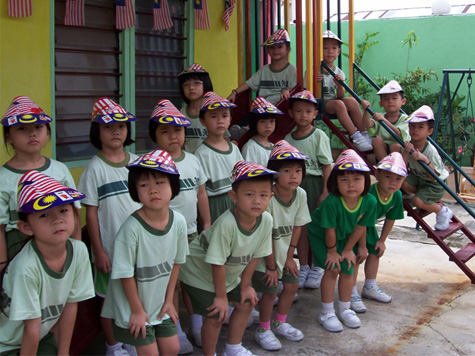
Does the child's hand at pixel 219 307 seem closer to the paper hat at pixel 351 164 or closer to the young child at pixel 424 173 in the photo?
the paper hat at pixel 351 164

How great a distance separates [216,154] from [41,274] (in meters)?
1.81

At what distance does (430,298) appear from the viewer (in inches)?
198

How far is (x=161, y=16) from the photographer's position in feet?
17.3

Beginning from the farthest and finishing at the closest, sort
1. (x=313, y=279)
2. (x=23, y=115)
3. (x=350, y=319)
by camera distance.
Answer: (x=313, y=279), (x=350, y=319), (x=23, y=115)

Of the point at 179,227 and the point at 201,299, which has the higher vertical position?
the point at 179,227

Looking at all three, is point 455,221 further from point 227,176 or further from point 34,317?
point 34,317

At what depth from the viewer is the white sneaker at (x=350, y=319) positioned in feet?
14.2

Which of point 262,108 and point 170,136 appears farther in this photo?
point 262,108

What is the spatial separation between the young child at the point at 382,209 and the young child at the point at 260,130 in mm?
910

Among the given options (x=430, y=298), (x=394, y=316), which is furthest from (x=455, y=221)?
(x=394, y=316)

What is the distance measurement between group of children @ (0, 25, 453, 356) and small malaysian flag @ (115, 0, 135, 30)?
31.1 inches

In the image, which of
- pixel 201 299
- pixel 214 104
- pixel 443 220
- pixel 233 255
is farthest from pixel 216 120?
pixel 443 220

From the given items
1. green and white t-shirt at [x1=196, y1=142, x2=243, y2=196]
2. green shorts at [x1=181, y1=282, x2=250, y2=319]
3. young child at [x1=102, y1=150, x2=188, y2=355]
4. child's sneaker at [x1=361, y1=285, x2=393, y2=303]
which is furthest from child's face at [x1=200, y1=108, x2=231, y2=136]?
child's sneaker at [x1=361, y1=285, x2=393, y2=303]

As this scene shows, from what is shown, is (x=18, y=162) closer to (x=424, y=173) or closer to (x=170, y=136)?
(x=170, y=136)
